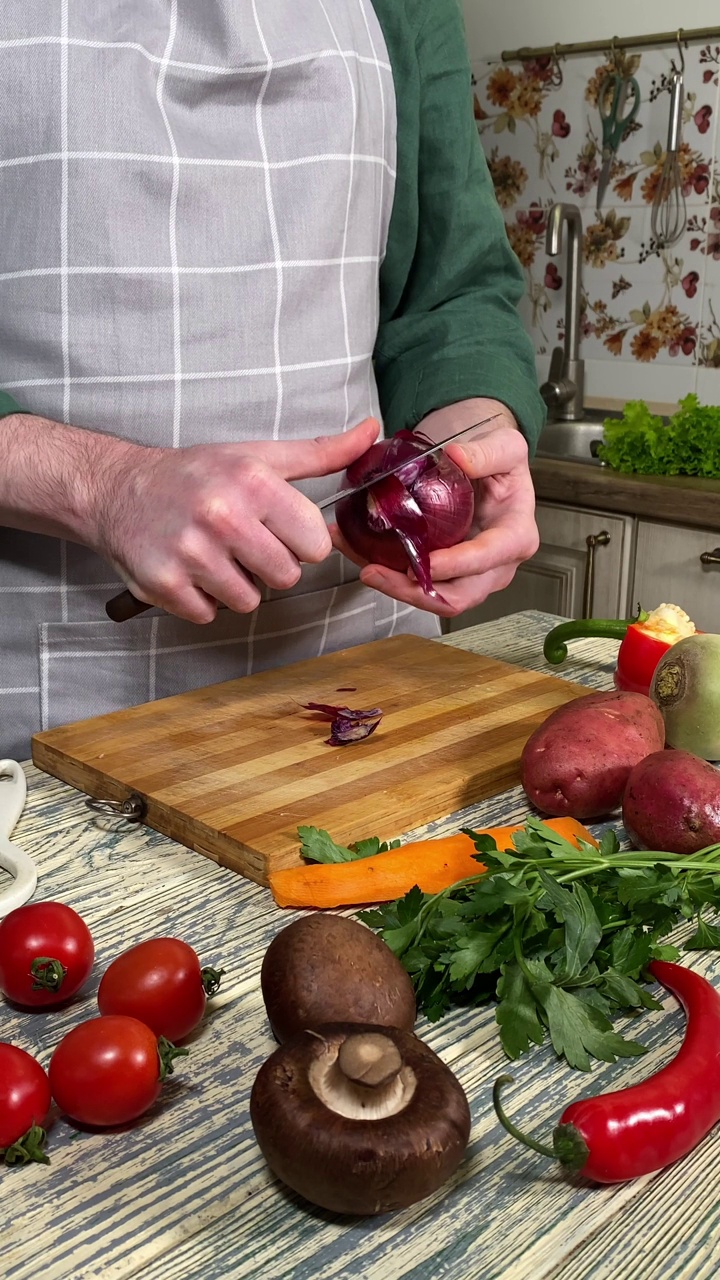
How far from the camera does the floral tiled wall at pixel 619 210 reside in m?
3.12

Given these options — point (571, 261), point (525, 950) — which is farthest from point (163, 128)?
point (571, 261)

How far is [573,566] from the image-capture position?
2891mm

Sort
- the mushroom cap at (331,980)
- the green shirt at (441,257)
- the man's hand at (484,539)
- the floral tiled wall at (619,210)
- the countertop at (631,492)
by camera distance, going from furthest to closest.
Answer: the floral tiled wall at (619,210), the countertop at (631,492), the green shirt at (441,257), the man's hand at (484,539), the mushroom cap at (331,980)

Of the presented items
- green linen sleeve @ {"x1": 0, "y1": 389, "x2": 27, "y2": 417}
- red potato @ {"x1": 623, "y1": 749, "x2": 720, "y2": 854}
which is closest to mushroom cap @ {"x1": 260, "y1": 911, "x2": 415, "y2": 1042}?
red potato @ {"x1": 623, "y1": 749, "x2": 720, "y2": 854}

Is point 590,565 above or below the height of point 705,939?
below

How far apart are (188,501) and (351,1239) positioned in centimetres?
67

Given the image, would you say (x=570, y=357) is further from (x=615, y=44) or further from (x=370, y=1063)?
(x=370, y=1063)

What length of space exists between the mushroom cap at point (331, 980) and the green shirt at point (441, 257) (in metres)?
0.96

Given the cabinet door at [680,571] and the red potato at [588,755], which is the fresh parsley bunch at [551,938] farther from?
the cabinet door at [680,571]

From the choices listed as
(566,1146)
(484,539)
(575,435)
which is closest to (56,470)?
(484,539)

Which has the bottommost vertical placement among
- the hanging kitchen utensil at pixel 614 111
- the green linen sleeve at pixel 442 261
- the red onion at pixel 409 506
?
the red onion at pixel 409 506

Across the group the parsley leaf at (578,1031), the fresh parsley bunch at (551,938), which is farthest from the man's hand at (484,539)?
the parsley leaf at (578,1031)

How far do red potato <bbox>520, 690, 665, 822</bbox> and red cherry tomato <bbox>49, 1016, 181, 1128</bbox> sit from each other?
0.49m

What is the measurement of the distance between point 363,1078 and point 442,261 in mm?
1308
